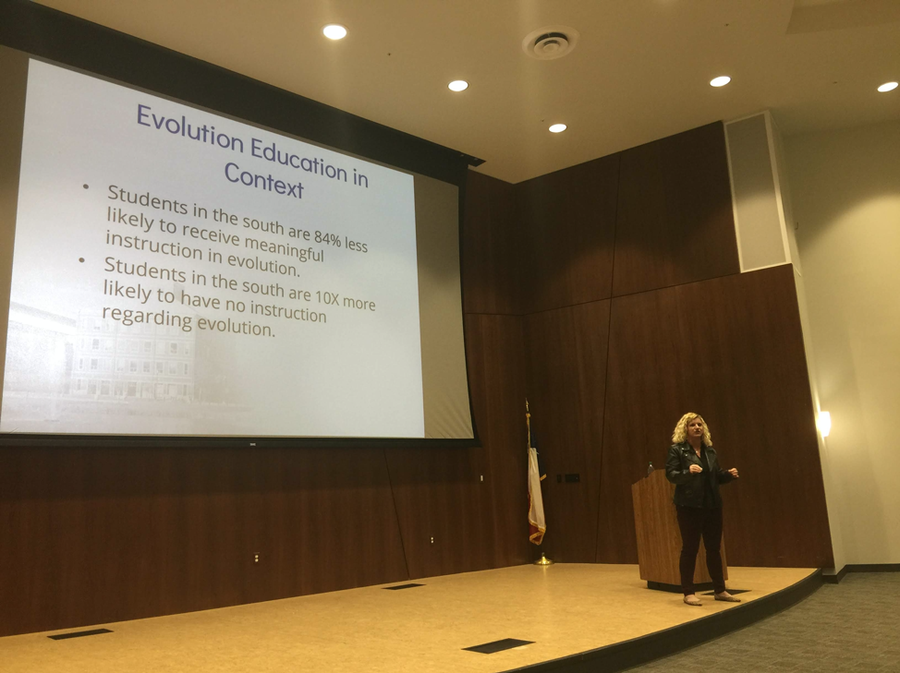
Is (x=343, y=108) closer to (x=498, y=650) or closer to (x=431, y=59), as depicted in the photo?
(x=431, y=59)

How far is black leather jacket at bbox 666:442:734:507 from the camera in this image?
4.52 meters

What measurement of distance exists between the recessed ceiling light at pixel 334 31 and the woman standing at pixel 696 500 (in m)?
3.66

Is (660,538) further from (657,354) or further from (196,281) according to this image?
(196,281)

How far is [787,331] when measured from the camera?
642 cm

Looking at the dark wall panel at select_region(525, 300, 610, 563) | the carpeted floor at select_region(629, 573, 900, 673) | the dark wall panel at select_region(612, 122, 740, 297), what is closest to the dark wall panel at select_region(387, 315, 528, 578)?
the dark wall panel at select_region(525, 300, 610, 563)

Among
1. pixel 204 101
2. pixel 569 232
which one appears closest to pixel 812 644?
pixel 569 232

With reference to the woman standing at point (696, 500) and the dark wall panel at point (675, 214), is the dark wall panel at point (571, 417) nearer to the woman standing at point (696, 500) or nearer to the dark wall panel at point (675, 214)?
the dark wall panel at point (675, 214)

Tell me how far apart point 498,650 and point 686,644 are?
1.12 meters

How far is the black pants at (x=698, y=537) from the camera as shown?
4602mm

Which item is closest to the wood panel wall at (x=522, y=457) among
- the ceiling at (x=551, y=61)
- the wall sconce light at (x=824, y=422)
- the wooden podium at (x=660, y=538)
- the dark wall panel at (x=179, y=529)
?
the dark wall panel at (x=179, y=529)

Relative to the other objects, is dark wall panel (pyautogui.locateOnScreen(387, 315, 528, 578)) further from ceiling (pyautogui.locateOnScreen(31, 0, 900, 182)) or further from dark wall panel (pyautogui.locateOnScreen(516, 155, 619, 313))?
ceiling (pyautogui.locateOnScreen(31, 0, 900, 182))

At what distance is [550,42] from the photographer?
5.61 meters

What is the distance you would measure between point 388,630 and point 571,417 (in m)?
3.87

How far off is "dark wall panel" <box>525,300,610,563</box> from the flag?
0.21 meters
